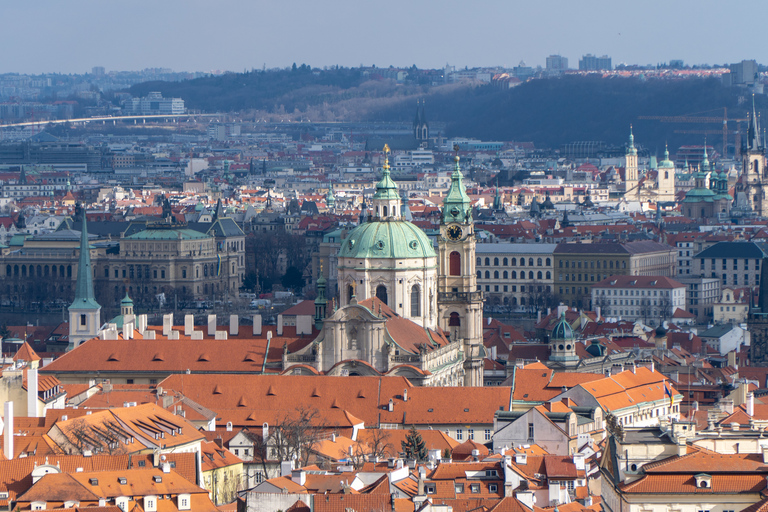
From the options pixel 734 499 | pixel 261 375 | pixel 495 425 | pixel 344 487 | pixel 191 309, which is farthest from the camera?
pixel 191 309

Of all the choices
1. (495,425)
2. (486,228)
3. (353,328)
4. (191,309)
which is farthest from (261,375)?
(486,228)

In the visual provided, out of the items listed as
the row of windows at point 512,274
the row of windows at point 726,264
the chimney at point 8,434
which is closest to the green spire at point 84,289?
the row of windows at point 512,274

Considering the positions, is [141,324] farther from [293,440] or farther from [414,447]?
[414,447]

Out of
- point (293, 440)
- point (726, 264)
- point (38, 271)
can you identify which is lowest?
point (38, 271)

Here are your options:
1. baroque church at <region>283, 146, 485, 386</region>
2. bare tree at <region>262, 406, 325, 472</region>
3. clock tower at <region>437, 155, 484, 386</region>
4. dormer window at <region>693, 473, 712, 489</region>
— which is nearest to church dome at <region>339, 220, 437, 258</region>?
baroque church at <region>283, 146, 485, 386</region>

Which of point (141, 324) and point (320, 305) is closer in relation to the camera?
point (320, 305)

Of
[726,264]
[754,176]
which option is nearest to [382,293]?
[726,264]

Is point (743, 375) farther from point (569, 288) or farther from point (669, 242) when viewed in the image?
point (669, 242)
